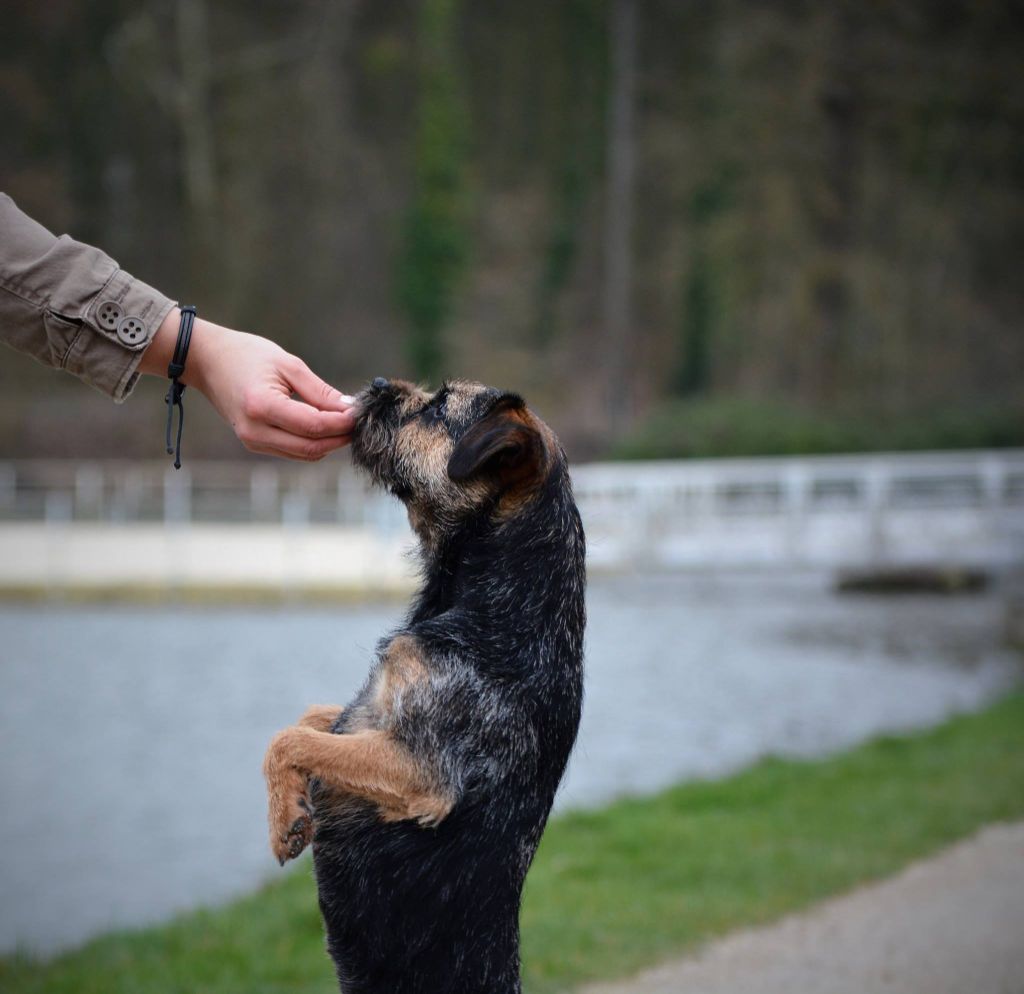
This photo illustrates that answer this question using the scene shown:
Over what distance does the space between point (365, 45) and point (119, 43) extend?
1028 cm

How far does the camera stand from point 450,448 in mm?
3391

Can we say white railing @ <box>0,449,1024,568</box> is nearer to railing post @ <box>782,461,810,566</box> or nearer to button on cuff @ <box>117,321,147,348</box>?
railing post @ <box>782,461,810,566</box>

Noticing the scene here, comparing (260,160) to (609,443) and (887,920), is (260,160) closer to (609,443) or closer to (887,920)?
(609,443)

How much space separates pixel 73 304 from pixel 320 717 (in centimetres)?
119

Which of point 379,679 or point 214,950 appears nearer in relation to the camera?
point 379,679

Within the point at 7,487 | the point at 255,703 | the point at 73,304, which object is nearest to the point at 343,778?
the point at 73,304

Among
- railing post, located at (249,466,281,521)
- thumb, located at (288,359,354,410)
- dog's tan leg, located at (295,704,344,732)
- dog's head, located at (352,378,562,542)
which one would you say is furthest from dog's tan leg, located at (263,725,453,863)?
railing post, located at (249,466,281,521)

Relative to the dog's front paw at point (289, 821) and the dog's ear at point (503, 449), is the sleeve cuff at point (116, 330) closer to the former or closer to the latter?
the dog's ear at point (503, 449)

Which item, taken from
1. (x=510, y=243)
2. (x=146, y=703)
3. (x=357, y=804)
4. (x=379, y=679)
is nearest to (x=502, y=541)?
(x=379, y=679)

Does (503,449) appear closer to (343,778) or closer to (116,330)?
(343,778)

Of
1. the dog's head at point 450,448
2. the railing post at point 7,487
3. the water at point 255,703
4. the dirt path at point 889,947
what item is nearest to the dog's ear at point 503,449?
the dog's head at point 450,448

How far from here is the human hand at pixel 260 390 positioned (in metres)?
3.17

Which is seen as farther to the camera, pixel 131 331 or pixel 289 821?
pixel 131 331

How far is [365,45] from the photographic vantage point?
1901 inches
